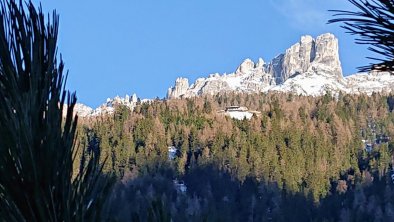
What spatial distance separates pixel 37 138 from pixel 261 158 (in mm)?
108363

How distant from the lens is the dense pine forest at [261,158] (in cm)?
9594

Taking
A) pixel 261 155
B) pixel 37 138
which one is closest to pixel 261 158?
pixel 261 155

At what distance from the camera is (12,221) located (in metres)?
1.61

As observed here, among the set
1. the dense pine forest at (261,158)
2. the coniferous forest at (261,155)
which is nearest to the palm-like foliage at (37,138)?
the coniferous forest at (261,155)

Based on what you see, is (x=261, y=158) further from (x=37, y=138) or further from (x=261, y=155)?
(x=37, y=138)

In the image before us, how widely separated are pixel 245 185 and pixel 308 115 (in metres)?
35.2

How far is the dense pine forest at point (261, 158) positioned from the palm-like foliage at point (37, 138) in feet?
278

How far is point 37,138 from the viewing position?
1.66m

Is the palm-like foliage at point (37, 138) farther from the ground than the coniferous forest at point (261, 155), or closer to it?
closer to it

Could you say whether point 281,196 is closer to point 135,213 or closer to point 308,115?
point 308,115

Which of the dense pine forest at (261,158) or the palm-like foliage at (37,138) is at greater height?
the dense pine forest at (261,158)

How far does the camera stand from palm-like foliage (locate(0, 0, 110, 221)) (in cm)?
164

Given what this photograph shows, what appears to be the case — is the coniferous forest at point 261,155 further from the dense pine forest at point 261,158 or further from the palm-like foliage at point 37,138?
the palm-like foliage at point 37,138

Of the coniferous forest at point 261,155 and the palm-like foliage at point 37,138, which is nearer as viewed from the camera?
the palm-like foliage at point 37,138
